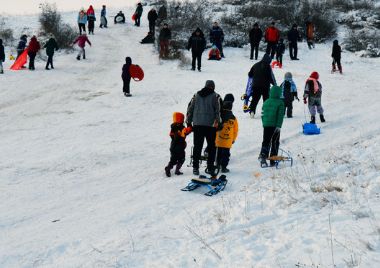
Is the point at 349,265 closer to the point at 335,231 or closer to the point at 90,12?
the point at 335,231

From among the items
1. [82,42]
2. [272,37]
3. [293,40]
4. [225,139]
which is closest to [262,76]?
[225,139]

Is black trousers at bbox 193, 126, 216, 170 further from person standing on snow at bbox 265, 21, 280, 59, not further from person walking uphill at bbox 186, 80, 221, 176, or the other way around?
person standing on snow at bbox 265, 21, 280, 59

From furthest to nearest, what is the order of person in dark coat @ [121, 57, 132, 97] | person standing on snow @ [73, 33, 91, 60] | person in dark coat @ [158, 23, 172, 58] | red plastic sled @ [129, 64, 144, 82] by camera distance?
person standing on snow @ [73, 33, 91, 60] < person in dark coat @ [158, 23, 172, 58] < red plastic sled @ [129, 64, 144, 82] < person in dark coat @ [121, 57, 132, 97]

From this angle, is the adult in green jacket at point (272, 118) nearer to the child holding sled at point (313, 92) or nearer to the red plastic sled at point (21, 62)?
the child holding sled at point (313, 92)

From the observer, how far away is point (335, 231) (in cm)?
512

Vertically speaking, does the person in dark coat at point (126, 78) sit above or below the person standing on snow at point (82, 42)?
below

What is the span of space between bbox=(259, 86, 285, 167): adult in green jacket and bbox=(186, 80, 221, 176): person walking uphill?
1.23 m

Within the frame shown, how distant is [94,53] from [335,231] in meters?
23.0

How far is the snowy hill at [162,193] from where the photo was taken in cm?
527

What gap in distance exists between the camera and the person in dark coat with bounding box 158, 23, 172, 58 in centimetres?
2391

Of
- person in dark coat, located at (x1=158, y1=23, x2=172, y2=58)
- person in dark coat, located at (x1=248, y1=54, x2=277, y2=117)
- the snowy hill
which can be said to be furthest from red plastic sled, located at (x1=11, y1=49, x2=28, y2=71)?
person in dark coat, located at (x1=248, y1=54, x2=277, y2=117)

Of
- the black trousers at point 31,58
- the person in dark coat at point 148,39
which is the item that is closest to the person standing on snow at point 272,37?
the person in dark coat at point 148,39

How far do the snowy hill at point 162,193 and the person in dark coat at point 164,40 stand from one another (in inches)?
310

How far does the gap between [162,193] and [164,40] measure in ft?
56.9
